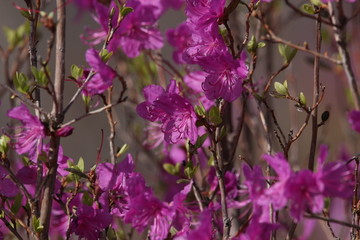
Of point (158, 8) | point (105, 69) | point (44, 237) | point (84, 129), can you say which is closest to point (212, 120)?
point (105, 69)

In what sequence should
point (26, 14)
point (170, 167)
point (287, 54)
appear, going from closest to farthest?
point (26, 14) → point (287, 54) → point (170, 167)

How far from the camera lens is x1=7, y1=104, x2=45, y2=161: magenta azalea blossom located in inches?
52.2

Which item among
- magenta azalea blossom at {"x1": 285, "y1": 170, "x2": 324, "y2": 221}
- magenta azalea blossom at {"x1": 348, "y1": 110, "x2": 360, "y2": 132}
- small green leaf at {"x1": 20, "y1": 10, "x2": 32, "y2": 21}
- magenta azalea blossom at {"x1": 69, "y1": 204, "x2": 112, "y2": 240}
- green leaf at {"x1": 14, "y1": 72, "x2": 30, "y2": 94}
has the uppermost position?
small green leaf at {"x1": 20, "y1": 10, "x2": 32, "y2": 21}

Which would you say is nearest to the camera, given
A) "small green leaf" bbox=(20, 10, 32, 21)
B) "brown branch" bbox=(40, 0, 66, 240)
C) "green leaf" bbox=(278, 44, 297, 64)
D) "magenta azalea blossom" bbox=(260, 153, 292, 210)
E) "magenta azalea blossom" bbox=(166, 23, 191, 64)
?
"magenta azalea blossom" bbox=(260, 153, 292, 210)

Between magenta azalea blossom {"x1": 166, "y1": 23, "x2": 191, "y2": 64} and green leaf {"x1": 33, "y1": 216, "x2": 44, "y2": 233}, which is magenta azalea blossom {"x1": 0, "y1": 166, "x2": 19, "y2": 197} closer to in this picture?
green leaf {"x1": 33, "y1": 216, "x2": 44, "y2": 233}

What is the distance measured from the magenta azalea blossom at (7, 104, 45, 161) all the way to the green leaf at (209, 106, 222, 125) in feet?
Answer: 1.15

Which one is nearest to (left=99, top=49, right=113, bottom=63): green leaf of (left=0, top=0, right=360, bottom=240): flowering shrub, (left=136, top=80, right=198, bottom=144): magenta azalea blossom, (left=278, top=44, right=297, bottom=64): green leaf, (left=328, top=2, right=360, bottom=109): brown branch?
(left=0, top=0, right=360, bottom=240): flowering shrub

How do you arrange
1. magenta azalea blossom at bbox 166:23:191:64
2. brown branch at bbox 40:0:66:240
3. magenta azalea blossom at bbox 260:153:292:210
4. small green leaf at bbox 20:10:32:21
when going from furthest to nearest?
magenta azalea blossom at bbox 166:23:191:64 < small green leaf at bbox 20:10:32:21 < brown branch at bbox 40:0:66:240 < magenta azalea blossom at bbox 260:153:292:210

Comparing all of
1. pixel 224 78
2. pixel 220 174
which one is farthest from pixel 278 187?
pixel 224 78

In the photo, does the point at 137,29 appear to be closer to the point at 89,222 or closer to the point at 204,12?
the point at 204,12

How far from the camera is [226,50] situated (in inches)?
52.9

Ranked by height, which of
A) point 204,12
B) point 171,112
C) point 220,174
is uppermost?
point 204,12

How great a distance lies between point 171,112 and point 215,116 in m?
0.14

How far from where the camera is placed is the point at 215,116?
1.29m
